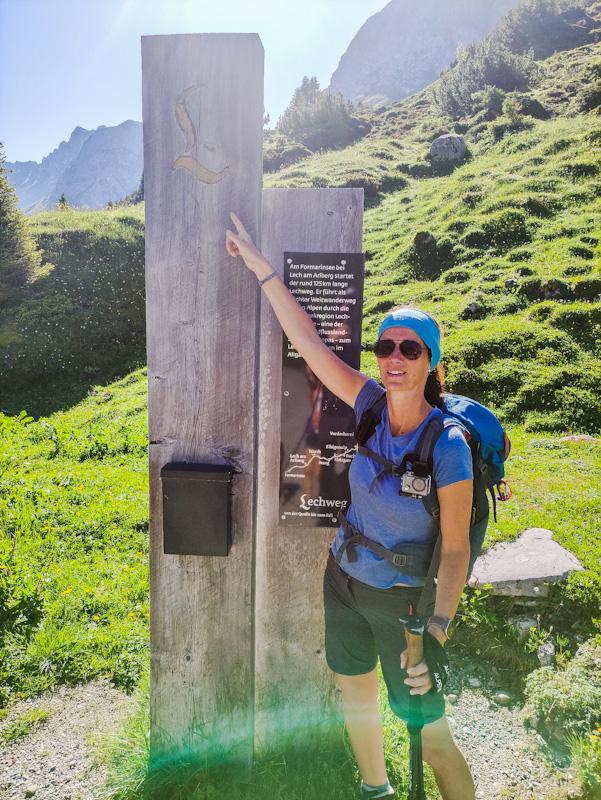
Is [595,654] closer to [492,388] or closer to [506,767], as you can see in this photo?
[506,767]

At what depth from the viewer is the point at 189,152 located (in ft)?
9.00

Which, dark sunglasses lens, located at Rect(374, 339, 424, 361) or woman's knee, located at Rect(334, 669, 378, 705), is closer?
dark sunglasses lens, located at Rect(374, 339, 424, 361)

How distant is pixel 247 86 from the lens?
269cm

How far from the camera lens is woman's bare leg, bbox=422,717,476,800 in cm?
244

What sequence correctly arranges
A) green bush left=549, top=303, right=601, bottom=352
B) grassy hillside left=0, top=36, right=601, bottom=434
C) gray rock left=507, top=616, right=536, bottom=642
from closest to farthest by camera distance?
gray rock left=507, top=616, right=536, bottom=642 < grassy hillside left=0, top=36, right=601, bottom=434 < green bush left=549, top=303, right=601, bottom=352

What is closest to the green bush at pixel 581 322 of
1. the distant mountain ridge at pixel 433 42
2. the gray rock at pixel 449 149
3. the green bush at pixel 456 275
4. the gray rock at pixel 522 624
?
the green bush at pixel 456 275

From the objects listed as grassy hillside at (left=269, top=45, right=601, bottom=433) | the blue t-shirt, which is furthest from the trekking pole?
grassy hillside at (left=269, top=45, right=601, bottom=433)

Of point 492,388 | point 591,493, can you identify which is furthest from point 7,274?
point 591,493

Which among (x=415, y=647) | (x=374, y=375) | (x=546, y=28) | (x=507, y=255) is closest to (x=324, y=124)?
(x=546, y=28)

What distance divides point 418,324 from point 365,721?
2.00m

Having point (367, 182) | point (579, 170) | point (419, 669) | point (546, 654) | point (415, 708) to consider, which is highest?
point (367, 182)

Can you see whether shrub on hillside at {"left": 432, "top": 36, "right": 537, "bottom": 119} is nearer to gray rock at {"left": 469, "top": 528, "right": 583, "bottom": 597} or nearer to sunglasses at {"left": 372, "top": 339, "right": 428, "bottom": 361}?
gray rock at {"left": 469, "top": 528, "right": 583, "bottom": 597}

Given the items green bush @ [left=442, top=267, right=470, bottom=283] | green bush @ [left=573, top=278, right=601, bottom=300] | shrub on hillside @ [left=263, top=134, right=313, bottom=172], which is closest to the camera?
green bush @ [left=573, top=278, right=601, bottom=300]

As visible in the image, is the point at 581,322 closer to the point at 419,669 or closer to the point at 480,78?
the point at 419,669
